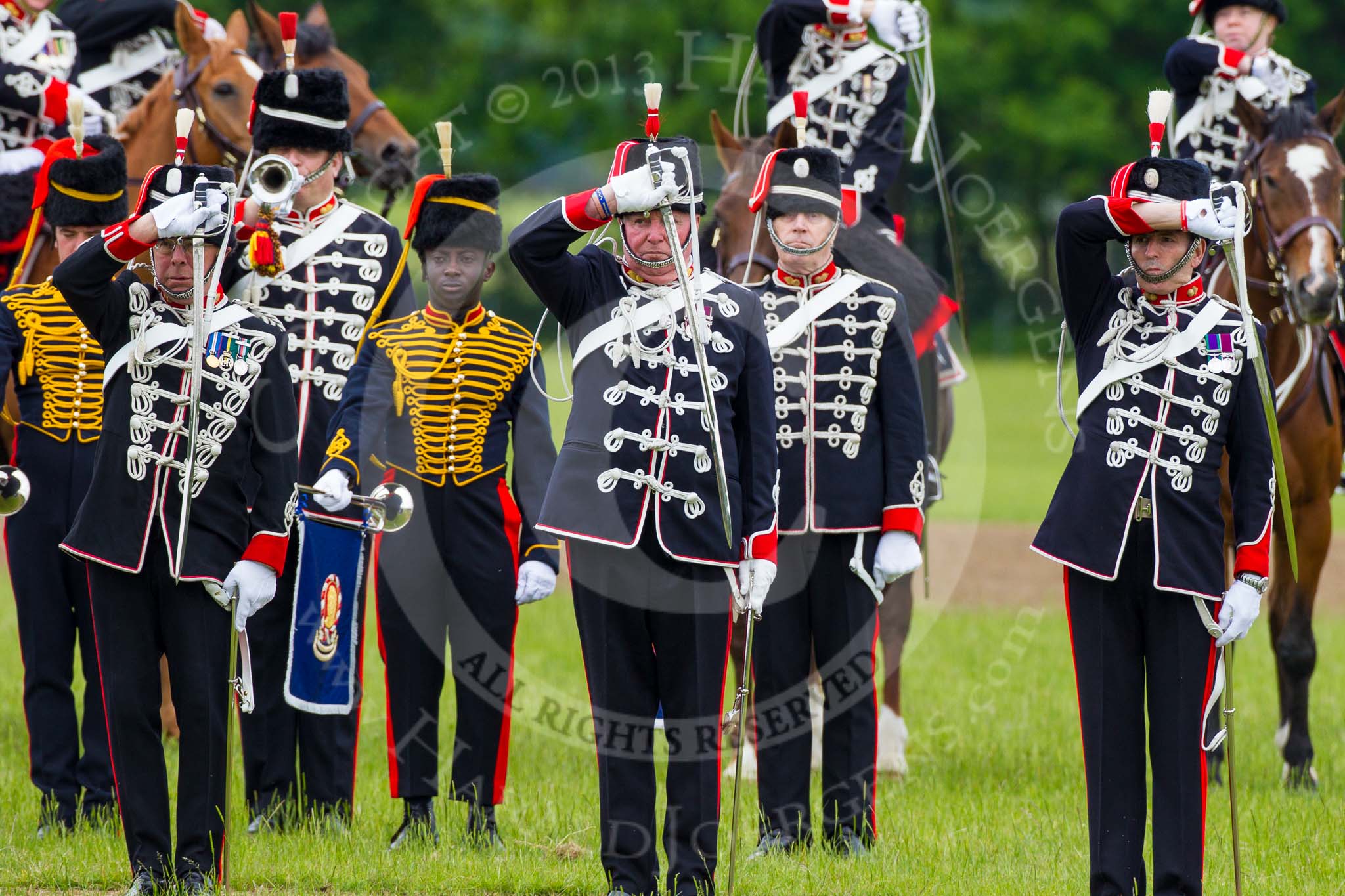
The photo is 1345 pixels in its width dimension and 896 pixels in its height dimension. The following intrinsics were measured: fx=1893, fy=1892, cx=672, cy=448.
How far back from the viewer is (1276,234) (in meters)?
7.00

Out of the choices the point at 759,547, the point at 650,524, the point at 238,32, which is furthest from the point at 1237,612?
the point at 238,32

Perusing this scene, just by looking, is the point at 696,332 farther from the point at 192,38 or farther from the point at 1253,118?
the point at 192,38

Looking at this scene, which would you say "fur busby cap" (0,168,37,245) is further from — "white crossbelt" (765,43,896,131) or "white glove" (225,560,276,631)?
"white glove" (225,560,276,631)

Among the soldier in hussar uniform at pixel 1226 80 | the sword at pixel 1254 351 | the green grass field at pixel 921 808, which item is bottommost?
the green grass field at pixel 921 808

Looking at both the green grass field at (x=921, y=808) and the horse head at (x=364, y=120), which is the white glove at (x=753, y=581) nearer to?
the green grass field at (x=921, y=808)

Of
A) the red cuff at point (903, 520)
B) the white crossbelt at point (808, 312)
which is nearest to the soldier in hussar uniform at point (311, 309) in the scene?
the white crossbelt at point (808, 312)

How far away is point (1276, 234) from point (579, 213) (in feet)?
11.2

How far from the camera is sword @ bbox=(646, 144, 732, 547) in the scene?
4.50 meters

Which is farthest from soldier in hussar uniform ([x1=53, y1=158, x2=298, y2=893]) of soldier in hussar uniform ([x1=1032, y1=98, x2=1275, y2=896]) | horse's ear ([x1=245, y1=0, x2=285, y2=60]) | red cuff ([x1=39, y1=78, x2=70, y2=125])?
horse's ear ([x1=245, y1=0, x2=285, y2=60])

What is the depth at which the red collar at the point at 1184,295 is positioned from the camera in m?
4.80

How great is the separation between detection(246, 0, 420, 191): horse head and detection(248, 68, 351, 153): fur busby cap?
140cm

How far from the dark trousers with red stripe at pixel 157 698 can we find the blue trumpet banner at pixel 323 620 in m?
1.00

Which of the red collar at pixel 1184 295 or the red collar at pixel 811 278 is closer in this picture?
the red collar at pixel 1184 295

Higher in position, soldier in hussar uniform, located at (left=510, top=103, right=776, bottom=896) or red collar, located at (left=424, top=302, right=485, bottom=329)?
red collar, located at (left=424, top=302, right=485, bottom=329)
